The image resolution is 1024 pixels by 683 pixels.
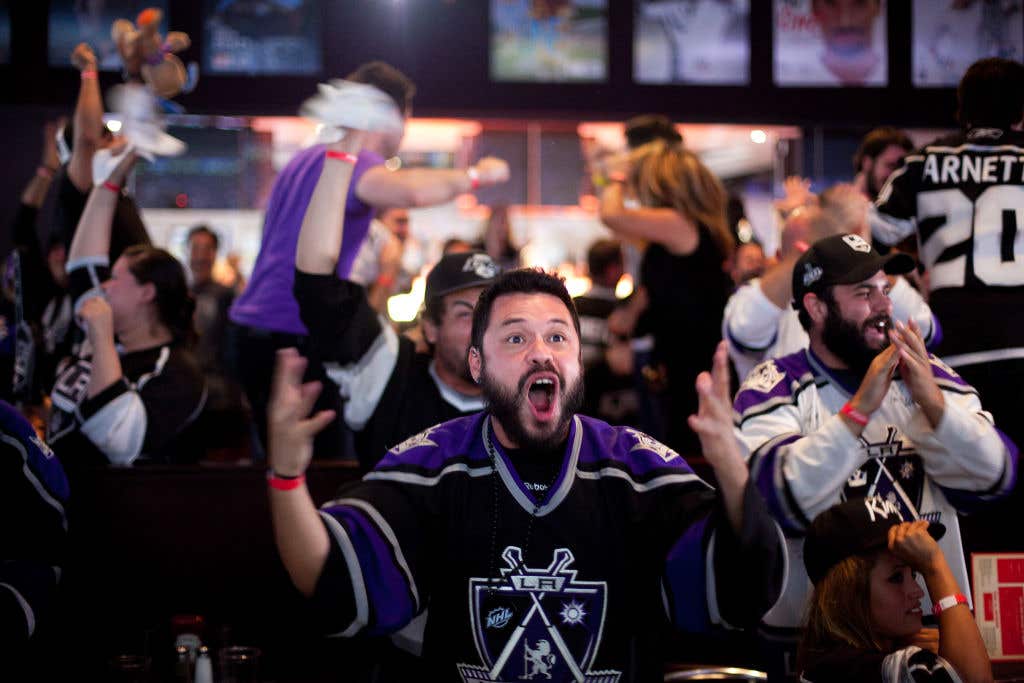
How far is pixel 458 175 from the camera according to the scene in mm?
3984

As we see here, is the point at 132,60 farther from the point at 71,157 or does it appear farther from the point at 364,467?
the point at 364,467

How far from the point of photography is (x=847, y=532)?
9.98ft

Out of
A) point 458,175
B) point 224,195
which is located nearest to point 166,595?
point 458,175

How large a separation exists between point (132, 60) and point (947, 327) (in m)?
3.38

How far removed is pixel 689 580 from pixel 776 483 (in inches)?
39.4

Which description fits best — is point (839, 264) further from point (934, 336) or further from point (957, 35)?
point (957, 35)

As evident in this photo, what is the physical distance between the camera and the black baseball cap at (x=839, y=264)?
3.46 metres

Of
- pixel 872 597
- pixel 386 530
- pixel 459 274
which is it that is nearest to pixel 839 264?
pixel 872 597

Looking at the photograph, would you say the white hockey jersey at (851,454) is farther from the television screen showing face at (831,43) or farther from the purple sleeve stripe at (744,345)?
the television screen showing face at (831,43)

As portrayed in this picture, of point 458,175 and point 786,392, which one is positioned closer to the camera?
point 786,392

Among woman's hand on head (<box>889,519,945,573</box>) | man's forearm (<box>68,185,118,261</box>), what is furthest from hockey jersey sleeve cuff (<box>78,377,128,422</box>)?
woman's hand on head (<box>889,519,945,573</box>)

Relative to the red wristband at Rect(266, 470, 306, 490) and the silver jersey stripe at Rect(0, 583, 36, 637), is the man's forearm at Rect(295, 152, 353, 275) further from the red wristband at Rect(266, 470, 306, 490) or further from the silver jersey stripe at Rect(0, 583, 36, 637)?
the red wristband at Rect(266, 470, 306, 490)

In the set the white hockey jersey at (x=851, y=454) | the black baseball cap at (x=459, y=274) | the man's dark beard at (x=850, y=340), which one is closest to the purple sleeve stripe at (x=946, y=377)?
the white hockey jersey at (x=851, y=454)

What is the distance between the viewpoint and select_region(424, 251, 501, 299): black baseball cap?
146 inches
